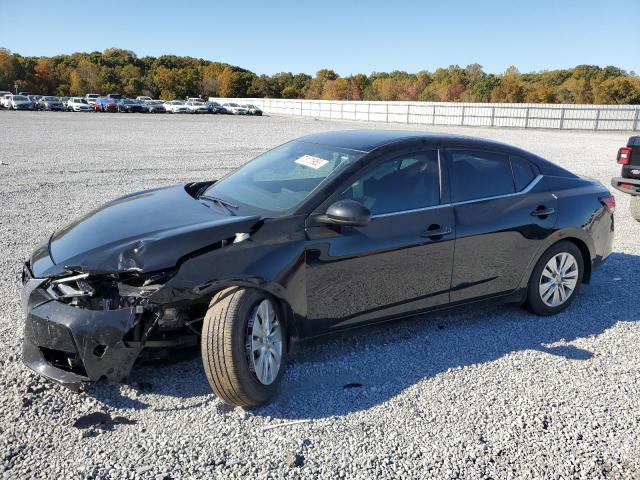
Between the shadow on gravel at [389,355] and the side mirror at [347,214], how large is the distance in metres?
0.82

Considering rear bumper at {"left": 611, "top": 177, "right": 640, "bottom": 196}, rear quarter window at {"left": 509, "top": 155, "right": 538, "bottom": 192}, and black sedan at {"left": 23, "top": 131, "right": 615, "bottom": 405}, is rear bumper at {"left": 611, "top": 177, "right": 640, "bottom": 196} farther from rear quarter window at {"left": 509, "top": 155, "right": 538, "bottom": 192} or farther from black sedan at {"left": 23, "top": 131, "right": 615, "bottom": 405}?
rear quarter window at {"left": 509, "top": 155, "right": 538, "bottom": 192}

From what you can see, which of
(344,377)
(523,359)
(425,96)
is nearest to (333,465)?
(344,377)

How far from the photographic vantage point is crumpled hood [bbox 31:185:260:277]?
3.28 m

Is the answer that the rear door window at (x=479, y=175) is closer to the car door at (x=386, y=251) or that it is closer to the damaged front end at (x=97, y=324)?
the car door at (x=386, y=251)

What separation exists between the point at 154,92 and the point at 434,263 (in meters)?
115

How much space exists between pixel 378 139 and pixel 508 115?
123 feet

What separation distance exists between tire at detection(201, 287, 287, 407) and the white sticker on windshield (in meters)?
1.23

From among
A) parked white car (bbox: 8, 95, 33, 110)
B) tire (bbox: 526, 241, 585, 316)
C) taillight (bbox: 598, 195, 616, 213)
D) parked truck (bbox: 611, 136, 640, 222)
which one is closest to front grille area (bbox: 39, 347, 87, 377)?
tire (bbox: 526, 241, 585, 316)

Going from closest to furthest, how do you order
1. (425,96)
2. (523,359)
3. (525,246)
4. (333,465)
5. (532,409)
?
(333,465)
(532,409)
(523,359)
(525,246)
(425,96)

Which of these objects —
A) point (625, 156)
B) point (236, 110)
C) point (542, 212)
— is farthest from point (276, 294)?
point (236, 110)

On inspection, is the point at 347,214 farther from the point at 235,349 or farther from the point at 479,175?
the point at 479,175

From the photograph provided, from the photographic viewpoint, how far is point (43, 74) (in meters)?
106

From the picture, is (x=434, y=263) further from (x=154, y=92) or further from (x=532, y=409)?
(x=154, y=92)

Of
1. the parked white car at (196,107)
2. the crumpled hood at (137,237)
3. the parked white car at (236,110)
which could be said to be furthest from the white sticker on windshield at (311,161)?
the parked white car at (196,107)
